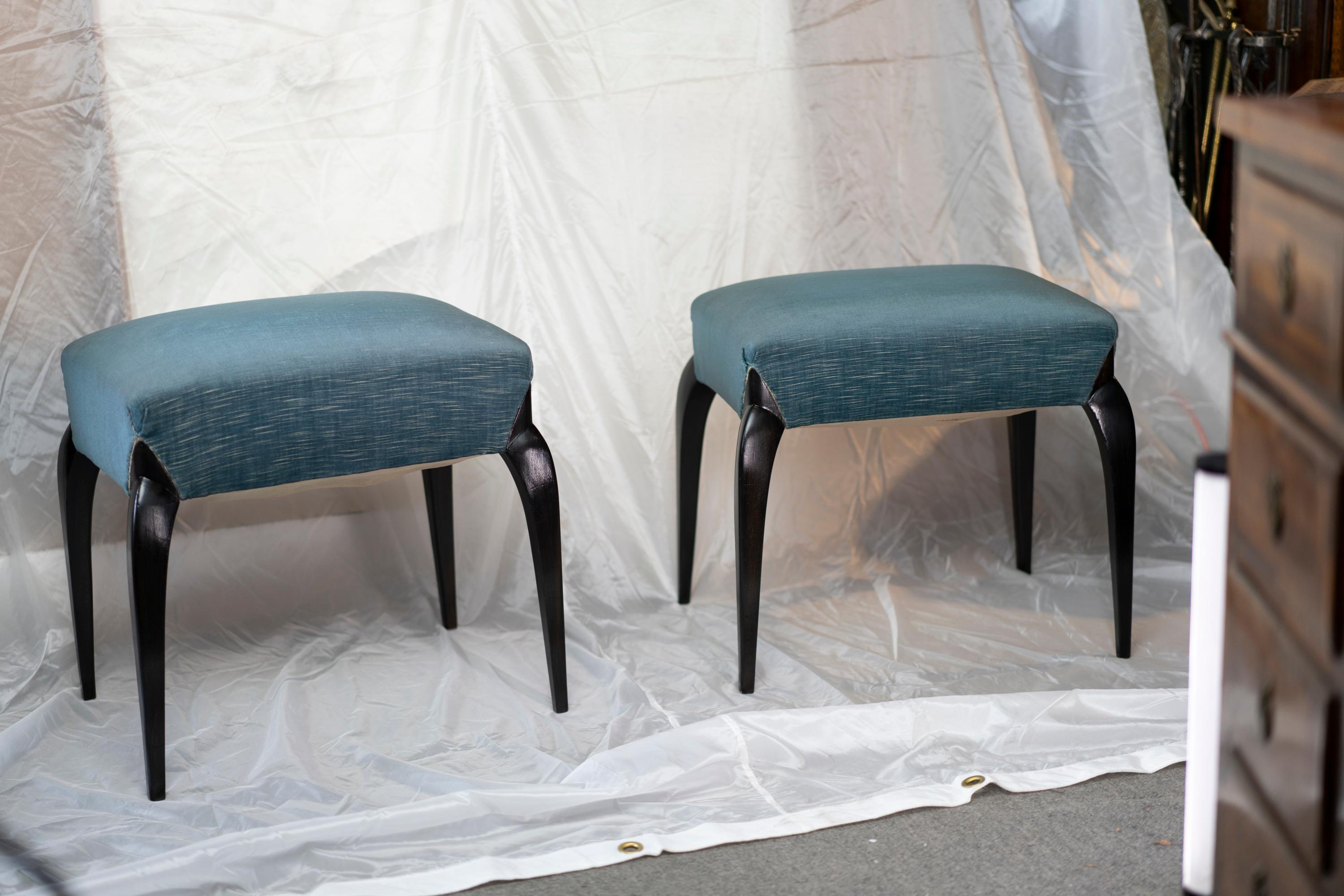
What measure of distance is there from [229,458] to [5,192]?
0.65m

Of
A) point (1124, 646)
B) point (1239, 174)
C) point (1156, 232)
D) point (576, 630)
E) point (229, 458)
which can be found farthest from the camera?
point (1156, 232)

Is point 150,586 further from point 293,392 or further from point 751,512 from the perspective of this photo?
point 751,512

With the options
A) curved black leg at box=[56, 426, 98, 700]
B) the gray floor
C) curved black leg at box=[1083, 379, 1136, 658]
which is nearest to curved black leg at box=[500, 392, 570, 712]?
the gray floor

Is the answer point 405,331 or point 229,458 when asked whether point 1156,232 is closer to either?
point 405,331

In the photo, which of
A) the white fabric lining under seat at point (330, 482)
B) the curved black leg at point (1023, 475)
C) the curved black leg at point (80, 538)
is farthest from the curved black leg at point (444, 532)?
the curved black leg at point (1023, 475)

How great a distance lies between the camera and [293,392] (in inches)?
49.1

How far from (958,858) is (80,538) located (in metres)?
1.07

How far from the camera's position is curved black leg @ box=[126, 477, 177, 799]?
122cm

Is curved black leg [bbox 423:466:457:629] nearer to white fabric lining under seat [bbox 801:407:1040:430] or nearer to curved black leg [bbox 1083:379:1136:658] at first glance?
white fabric lining under seat [bbox 801:407:1040:430]

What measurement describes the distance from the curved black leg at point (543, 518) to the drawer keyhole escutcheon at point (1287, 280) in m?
0.86

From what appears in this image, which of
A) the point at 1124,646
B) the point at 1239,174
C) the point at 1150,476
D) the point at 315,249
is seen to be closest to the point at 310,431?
the point at 315,249

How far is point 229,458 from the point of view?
4.06 feet

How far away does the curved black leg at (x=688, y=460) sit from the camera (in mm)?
1725

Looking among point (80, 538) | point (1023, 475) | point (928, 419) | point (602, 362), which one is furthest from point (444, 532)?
point (1023, 475)
